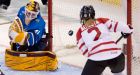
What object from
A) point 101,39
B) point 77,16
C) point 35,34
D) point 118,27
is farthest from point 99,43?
point 77,16

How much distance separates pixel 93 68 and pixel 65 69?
0.97m

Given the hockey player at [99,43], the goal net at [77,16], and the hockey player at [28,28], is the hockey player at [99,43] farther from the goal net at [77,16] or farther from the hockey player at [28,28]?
the hockey player at [28,28]

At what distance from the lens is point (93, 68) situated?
2.92 metres

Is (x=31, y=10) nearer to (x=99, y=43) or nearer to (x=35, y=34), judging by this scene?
(x=35, y=34)

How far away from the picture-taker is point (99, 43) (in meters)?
2.91

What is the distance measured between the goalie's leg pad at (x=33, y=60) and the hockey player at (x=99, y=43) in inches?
33.9

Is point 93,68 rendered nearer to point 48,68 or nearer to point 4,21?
point 48,68

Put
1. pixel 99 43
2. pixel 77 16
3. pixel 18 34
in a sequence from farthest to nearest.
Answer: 1. pixel 77 16
2. pixel 18 34
3. pixel 99 43

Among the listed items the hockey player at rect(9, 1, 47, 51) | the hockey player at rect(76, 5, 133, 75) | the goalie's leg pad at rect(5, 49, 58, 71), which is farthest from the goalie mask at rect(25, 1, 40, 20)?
the hockey player at rect(76, 5, 133, 75)

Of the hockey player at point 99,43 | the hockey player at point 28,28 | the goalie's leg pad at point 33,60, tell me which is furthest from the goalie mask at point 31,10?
the hockey player at point 99,43

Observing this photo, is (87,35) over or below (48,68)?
over

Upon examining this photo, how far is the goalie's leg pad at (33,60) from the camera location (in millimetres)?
3764

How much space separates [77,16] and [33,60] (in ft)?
1.81

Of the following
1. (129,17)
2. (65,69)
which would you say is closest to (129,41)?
(129,17)
